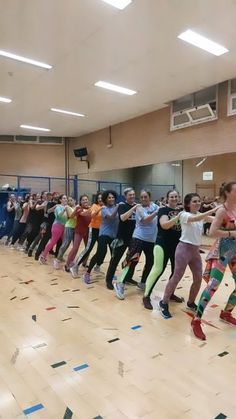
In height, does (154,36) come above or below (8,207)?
above

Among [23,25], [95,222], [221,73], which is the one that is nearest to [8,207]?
[95,222]

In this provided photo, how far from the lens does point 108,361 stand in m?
2.40

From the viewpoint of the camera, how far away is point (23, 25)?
4.78 m

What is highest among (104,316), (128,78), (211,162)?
(128,78)

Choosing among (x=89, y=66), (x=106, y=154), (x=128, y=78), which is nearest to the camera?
(x=89, y=66)

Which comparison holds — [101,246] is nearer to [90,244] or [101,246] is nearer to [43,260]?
[90,244]

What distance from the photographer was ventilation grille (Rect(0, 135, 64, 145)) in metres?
12.7

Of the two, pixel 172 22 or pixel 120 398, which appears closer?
pixel 120 398

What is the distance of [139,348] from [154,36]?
15.6 feet

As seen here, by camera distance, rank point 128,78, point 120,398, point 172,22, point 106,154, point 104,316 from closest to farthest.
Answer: point 120,398
point 104,316
point 172,22
point 128,78
point 106,154

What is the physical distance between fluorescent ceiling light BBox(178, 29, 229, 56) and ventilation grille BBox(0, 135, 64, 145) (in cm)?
880

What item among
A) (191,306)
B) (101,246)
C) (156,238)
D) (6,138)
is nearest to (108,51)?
(101,246)

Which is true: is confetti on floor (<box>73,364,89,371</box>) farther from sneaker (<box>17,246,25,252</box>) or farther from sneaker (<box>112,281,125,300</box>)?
sneaker (<box>17,246,25,252</box>)

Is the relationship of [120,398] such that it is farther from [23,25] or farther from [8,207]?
[8,207]
